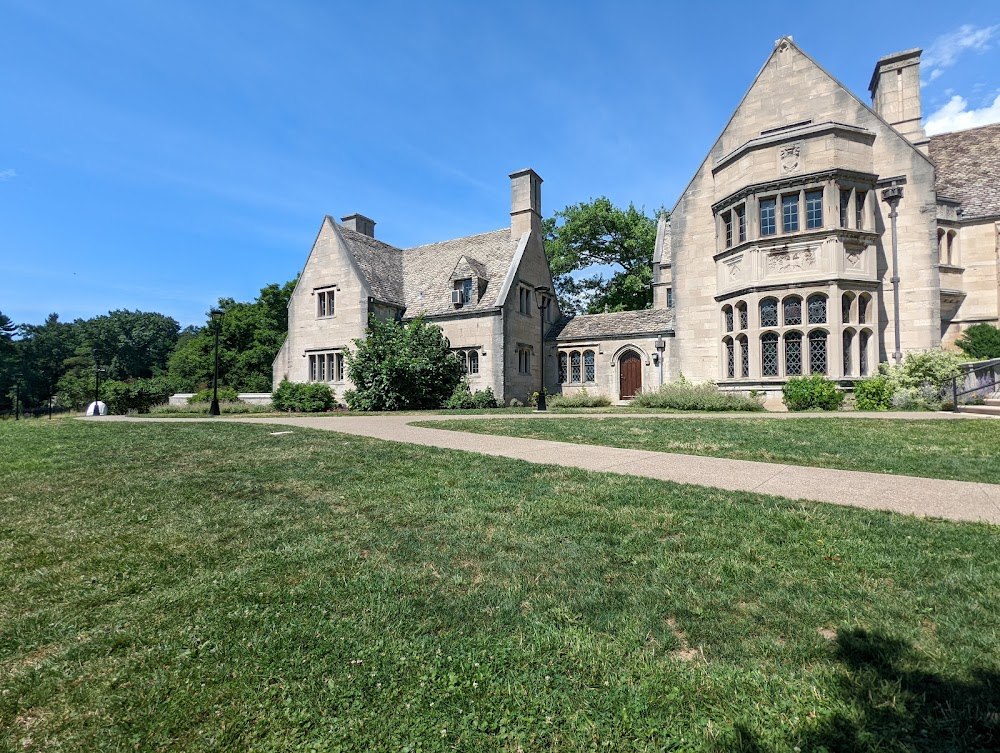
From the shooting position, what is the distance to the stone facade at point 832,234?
18.2 meters

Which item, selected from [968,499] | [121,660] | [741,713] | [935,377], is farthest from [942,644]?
[935,377]

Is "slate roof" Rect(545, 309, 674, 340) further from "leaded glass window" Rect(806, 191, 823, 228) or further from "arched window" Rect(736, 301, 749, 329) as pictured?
"leaded glass window" Rect(806, 191, 823, 228)

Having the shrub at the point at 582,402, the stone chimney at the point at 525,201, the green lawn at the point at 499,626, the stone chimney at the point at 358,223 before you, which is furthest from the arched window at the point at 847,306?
the stone chimney at the point at 358,223

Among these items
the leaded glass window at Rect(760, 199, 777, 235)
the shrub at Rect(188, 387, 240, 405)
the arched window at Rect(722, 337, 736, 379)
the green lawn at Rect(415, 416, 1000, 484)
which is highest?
the leaded glass window at Rect(760, 199, 777, 235)

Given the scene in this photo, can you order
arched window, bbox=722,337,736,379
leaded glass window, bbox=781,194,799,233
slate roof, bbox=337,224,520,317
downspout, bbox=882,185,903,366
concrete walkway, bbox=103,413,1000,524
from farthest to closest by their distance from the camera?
slate roof, bbox=337,224,520,317
arched window, bbox=722,337,736,379
leaded glass window, bbox=781,194,799,233
downspout, bbox=882,185,903,366
concrete walkway, bbox=103,413,1000,524

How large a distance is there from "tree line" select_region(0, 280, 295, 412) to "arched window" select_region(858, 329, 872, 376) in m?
40.0

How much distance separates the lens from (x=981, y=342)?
18.6 metres

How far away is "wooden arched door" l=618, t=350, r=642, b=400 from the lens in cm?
2639

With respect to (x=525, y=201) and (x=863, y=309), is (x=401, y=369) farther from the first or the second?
(x=863, y=309)

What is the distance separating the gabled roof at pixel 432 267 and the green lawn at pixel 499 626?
2207 centimetres

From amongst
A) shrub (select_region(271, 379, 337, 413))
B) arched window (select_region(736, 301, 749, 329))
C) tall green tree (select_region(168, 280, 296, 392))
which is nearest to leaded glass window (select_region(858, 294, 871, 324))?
arched window (select_region(736, 301, 749, 329))

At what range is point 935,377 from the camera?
52.5ft

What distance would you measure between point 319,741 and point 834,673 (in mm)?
2418

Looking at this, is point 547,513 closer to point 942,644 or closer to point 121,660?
point 942,644
